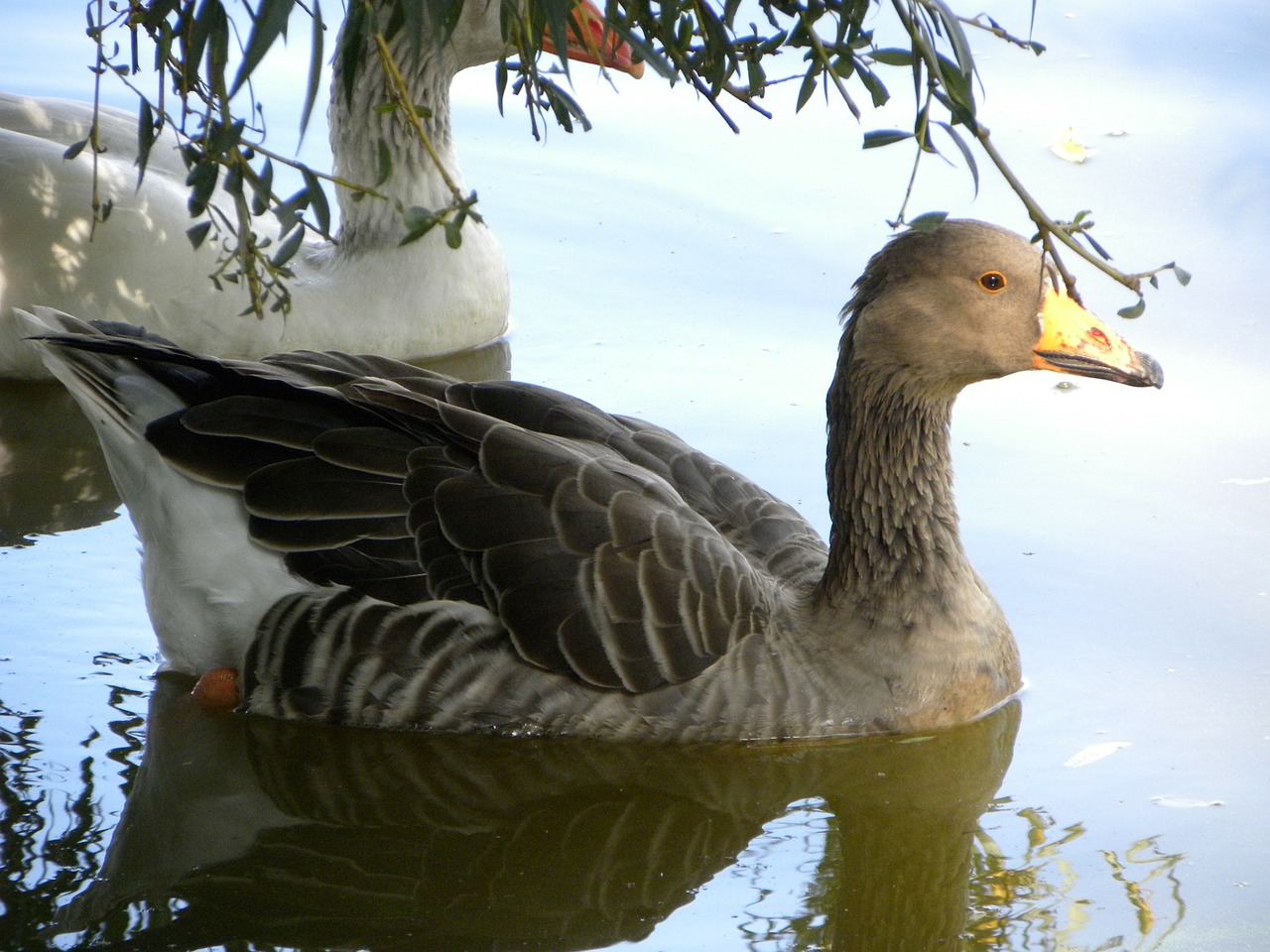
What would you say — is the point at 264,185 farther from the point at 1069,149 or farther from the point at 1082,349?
the point at 1069,149

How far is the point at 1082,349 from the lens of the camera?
434 centimetres

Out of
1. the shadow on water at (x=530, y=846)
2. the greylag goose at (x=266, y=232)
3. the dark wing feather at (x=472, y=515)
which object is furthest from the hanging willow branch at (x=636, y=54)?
the greylag goose at (x=266, y=232)

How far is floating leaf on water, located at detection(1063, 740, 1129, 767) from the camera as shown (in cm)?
429

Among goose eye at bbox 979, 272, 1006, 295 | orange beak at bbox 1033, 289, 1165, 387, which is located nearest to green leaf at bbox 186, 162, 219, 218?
goose eye at bbox 979, 272, 1006, 295

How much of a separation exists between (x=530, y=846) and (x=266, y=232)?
330cm

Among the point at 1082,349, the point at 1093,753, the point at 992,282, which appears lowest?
the point at 1093,753

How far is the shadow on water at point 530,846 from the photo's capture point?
3541 mm

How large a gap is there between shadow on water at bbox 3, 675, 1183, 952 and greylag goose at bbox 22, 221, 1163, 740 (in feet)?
0.38

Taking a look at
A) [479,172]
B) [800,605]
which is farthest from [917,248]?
[479,172]

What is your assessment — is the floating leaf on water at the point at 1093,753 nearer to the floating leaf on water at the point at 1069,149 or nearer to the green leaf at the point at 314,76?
the green leaf at the point at 314,76

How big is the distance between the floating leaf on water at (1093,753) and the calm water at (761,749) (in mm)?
12

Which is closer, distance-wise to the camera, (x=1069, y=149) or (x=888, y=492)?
(x=888, y=492)

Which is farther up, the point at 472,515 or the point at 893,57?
the point at 893,57

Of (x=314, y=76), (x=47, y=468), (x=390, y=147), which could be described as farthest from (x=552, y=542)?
(x=390, y=147)
